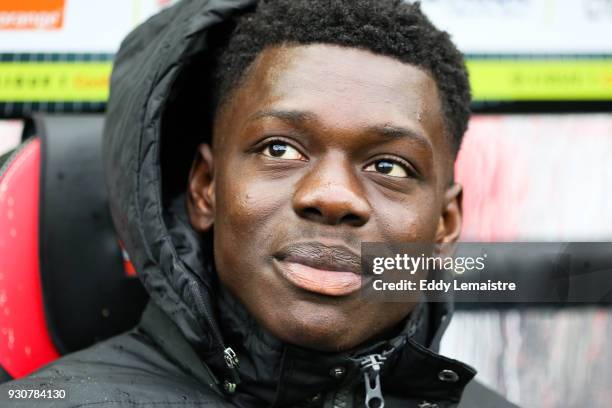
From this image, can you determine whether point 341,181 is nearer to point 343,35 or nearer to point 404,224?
point 404,224

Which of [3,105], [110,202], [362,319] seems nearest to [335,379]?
[362,319]

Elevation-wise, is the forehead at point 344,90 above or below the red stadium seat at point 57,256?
above

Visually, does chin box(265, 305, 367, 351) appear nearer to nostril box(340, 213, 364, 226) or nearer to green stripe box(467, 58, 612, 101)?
nostril box(340, 213, 364, 226)

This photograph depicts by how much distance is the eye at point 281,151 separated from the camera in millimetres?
1562

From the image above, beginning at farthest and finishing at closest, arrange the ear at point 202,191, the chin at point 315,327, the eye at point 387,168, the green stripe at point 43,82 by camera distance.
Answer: the green stripe at point 43,82 < the ear at point 202,191 < the eye at point 387,168 < the chin at point 315,327

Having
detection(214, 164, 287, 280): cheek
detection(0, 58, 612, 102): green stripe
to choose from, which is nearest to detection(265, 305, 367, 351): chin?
detection(214, 164, 287, 280): cheek

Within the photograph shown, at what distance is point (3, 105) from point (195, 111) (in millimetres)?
575

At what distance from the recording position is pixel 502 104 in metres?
2.24

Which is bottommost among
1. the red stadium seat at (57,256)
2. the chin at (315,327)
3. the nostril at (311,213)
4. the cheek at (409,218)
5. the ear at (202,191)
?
the red stadium seat at (57,256)

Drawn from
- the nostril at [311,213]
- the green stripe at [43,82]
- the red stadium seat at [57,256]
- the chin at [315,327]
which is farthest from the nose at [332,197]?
the green stripe at [43,82]

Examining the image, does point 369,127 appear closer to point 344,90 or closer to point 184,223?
point 344,90

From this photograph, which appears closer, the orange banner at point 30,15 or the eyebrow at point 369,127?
the eyebrow at point 369,127

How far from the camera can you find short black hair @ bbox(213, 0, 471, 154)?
5.35 feet

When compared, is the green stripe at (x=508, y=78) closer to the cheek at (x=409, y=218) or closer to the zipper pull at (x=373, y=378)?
the cheek at (x=409, y=218)
